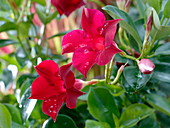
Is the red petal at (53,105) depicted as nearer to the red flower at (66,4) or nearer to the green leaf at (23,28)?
the red flower at (66,4)

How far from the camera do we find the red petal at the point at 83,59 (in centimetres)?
47

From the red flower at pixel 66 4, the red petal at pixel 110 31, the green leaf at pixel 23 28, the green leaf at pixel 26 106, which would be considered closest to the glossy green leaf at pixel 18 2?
the green leaf at pixel 23 28

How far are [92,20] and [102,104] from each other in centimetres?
20

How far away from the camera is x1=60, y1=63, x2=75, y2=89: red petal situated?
19.1 inches

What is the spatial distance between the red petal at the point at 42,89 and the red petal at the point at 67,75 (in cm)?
3

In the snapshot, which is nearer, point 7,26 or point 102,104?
point 102,104

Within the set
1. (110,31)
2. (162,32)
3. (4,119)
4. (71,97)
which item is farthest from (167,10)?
(4,119)

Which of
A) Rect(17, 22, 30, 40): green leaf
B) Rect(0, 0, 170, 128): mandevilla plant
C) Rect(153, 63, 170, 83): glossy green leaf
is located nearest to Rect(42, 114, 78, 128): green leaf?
Rect(0, 0, 170, 128): mandevilla plant

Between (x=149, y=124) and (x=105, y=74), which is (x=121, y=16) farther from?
→ (x=149, y=124)

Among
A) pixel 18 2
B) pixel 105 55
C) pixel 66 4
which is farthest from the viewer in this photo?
pixel 18 2

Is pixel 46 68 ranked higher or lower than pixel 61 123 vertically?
higher

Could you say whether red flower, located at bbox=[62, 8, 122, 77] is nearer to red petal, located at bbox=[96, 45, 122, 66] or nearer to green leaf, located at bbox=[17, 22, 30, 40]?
red petal, located at bbox=[96, 45, 122, 66]

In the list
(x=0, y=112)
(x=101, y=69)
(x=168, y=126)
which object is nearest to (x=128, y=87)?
(x=0, y=112)

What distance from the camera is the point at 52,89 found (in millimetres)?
531
